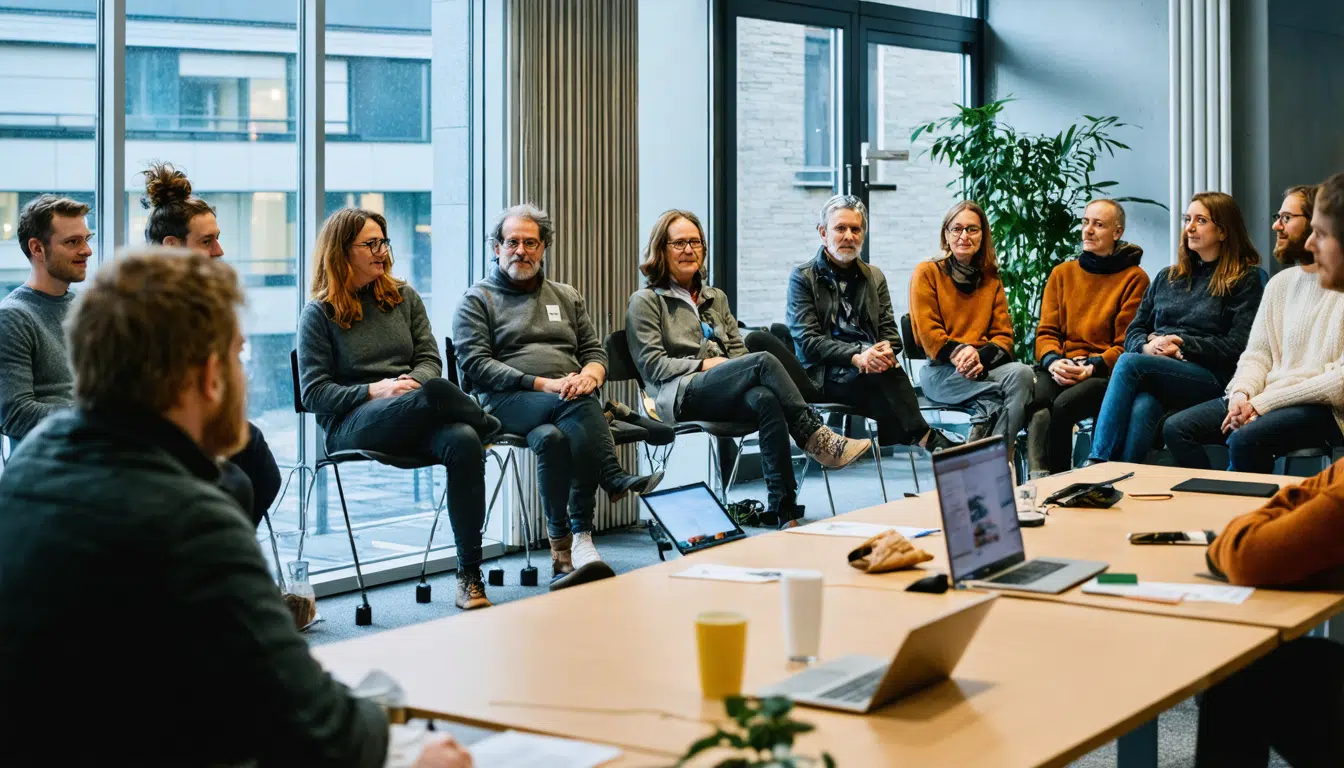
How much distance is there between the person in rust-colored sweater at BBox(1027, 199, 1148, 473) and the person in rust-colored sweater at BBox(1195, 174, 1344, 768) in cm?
379

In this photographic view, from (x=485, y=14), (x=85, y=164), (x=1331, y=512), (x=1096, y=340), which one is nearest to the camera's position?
(x=1331, y=512)

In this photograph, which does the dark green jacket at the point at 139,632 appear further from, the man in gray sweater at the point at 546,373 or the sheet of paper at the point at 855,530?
the man in gray sweater at the point at 546,373

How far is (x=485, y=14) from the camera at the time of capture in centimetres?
590

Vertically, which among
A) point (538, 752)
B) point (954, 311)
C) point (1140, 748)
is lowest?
point (1140, 748)

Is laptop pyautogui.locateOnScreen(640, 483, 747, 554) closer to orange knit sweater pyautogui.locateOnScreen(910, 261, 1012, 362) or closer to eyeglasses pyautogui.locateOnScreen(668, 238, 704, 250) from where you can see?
eyeglasses pyautogui.locateOnScreen(668, 238, 704, 250)

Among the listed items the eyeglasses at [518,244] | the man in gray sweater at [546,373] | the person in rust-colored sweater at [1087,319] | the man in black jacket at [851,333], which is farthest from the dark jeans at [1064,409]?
the eyeglasses at [518,244]

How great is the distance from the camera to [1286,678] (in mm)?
2348

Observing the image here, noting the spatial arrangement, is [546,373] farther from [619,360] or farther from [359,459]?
[359,459]

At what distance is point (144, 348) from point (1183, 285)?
17.9ft

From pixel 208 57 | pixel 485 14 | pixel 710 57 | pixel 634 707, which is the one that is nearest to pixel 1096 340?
pixel 710 57

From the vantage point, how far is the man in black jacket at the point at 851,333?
5.93 m

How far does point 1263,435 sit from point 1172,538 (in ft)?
8.94

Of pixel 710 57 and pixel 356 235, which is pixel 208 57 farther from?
pixel 710 57

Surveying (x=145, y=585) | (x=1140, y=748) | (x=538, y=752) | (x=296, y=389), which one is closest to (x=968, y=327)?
(x=296, y=389)
